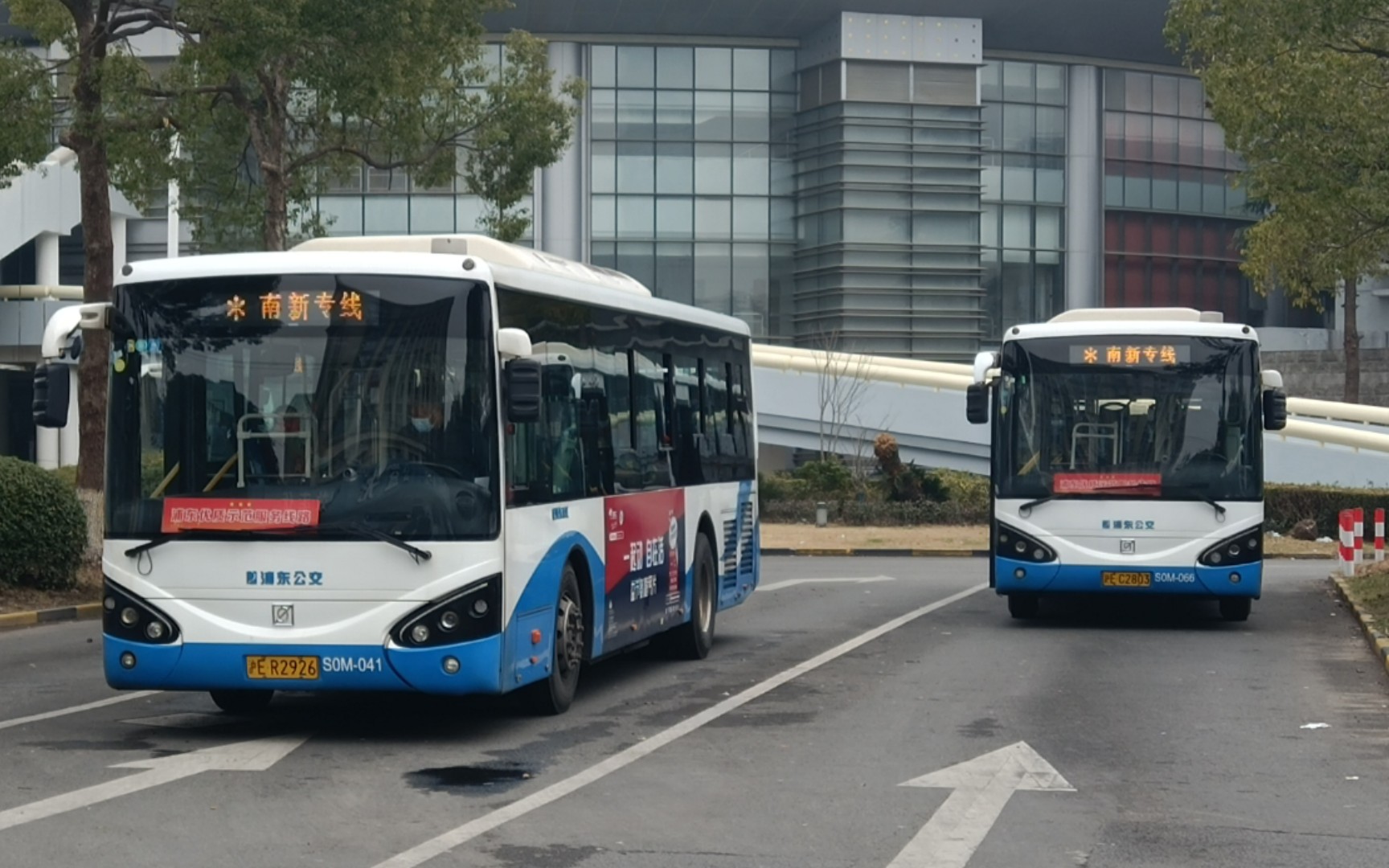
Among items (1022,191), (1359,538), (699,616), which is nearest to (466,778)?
(699,616)

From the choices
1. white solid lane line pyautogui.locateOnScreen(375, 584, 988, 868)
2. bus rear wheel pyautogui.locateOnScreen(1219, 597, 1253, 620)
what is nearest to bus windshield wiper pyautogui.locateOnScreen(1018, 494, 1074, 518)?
bus rear wheel pyautogui.locateOnScreen(1219, 597, 1253, 620)

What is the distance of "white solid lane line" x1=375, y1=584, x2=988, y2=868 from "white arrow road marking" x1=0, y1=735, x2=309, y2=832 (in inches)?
64.2

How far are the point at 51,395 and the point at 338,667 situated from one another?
7.44ft

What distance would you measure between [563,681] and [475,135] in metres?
17.0

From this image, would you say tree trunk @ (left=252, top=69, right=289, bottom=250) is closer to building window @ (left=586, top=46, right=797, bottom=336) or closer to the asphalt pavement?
the asphalt pavement

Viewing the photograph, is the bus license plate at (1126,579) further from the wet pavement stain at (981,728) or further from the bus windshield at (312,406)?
the bus windshield at (312,406)

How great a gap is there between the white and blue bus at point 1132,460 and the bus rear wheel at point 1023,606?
0.99 metres

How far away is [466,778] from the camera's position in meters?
9.89

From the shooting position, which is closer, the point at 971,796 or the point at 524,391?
the point at 971,796

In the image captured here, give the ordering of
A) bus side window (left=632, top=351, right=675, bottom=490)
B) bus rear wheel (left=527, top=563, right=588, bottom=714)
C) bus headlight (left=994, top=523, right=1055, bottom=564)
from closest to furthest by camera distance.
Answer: bus rear wheel (left=527, top=563, right=588, bottom=714) < bus side window (left=632, top=351, right=675, bottom=490) < bus headlight (left=994, top=523, right=1055, bottom=564)

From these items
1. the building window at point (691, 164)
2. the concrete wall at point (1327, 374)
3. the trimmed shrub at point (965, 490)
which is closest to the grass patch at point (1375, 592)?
the trimmed shrub at point (965, 490)

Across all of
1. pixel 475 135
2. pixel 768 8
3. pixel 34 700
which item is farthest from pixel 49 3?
pixel 768 8

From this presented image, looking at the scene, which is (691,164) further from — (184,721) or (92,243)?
(184,721)

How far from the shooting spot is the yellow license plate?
10.8 metres
